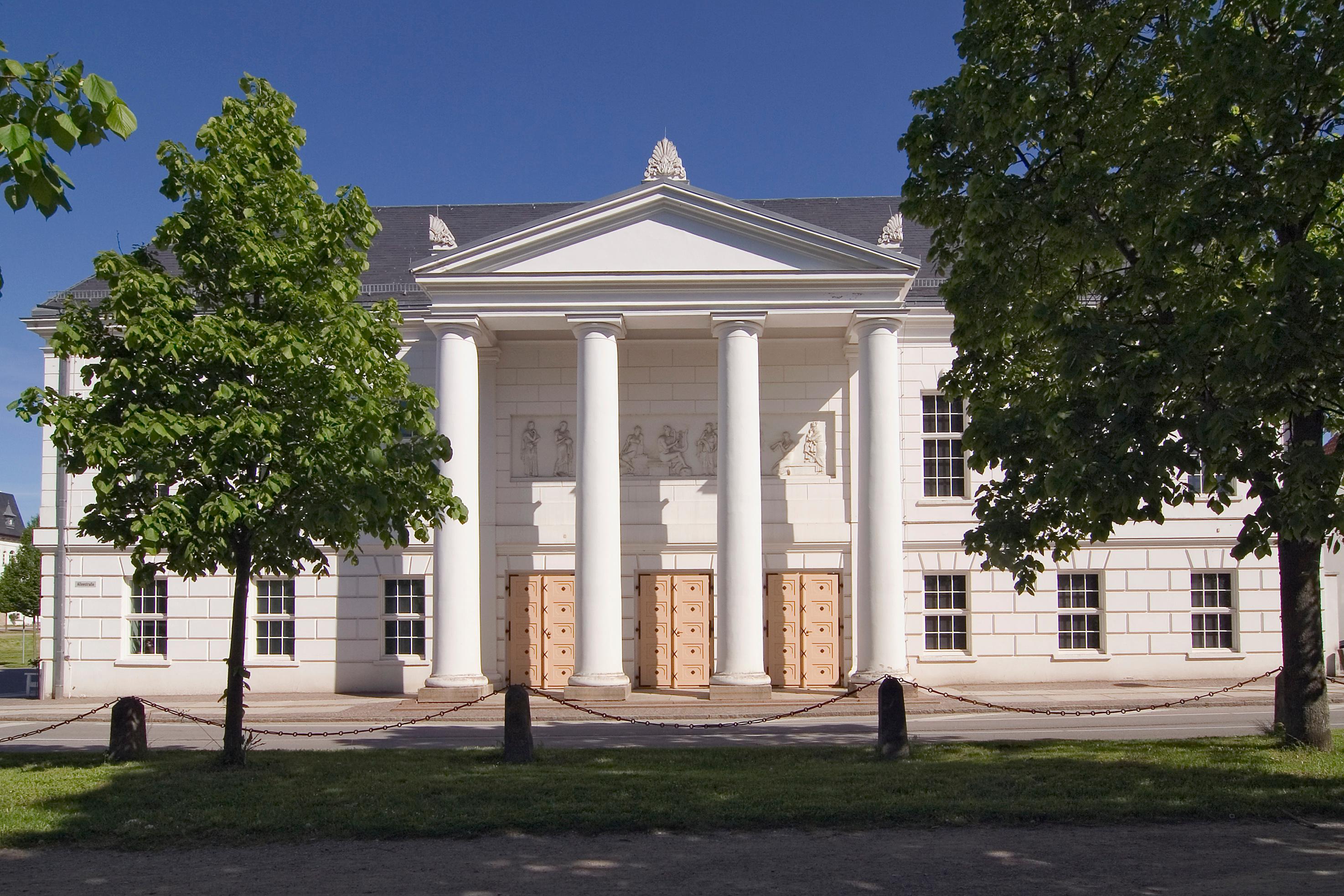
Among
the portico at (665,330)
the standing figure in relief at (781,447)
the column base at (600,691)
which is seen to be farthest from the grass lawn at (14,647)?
the standing figure in relief at (781,447)

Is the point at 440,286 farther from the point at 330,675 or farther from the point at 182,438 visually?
the point at 182,438

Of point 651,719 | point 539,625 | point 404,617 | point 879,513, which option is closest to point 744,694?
point 651,719

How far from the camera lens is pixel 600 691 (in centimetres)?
2225

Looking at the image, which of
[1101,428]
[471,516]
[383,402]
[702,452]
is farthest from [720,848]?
[702,452]

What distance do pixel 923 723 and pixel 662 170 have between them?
1249cm

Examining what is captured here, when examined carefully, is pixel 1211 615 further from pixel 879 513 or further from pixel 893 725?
pixel 893 725

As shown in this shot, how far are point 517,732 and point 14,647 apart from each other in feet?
177

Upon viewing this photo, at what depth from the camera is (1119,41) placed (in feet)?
38.1

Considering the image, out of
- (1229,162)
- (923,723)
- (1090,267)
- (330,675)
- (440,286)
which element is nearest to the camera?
(1229,162)

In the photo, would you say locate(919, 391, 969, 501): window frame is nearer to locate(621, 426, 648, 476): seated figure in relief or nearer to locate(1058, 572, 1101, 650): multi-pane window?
locate(1058, 572, 1101, 650): multi-pane window

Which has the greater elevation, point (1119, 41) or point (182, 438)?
point (1119, 41)

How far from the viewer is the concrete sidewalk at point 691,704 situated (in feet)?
68.5

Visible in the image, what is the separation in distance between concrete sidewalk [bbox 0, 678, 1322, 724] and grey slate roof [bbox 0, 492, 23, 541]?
102 m

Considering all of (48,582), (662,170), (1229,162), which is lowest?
(48,582)
